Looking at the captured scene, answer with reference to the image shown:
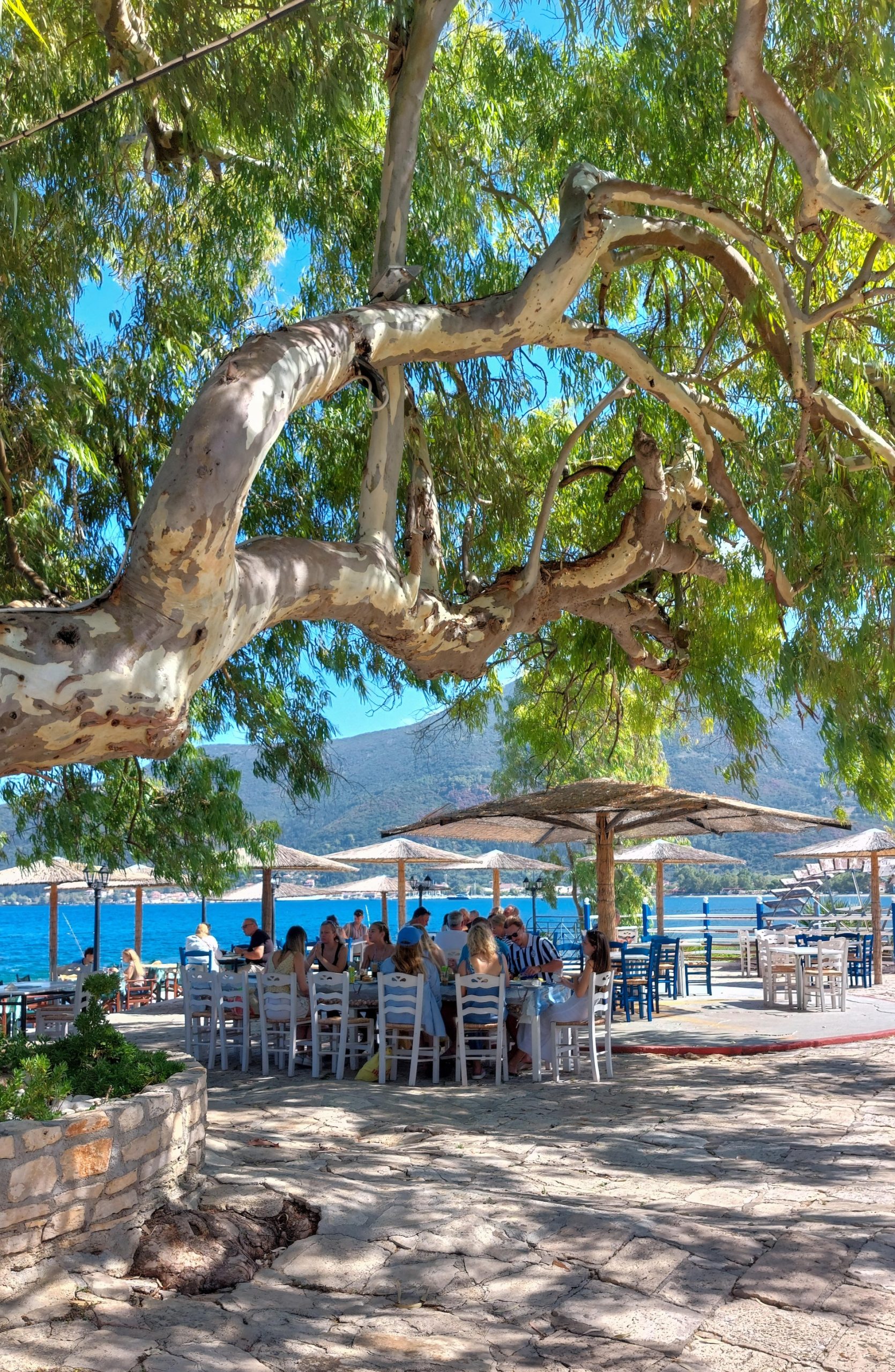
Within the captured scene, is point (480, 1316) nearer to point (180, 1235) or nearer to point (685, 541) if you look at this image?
point (180, 1235)

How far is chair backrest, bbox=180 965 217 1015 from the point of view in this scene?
9.73m

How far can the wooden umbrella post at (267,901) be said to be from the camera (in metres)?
16.5

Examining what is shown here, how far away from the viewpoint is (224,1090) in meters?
8.42

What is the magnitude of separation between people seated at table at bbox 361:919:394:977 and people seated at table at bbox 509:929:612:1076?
213 centimetres

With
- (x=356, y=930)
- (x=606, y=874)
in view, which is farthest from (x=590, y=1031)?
(x=356, y=930)

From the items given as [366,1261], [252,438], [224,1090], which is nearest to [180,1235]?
[366,1261]

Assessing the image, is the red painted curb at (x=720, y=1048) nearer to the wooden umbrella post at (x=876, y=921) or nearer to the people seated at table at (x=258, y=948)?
the people seated at table at (x=258, y=948)

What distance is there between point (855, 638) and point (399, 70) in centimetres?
575

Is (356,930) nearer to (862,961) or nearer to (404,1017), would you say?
(862,961)

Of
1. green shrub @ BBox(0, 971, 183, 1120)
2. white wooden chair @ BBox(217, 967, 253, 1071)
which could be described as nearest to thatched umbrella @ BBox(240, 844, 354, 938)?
white wooden chair @ BBox(217, 967, 253, 1071)

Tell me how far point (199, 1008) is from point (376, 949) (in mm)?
2061

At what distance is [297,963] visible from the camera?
963 centimetres

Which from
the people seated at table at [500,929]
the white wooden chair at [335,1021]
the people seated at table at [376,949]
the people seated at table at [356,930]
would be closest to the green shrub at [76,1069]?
the white wooden chair at [335,1021]

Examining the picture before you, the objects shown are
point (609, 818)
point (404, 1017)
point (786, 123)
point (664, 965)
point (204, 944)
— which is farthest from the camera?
point (204, 944)
